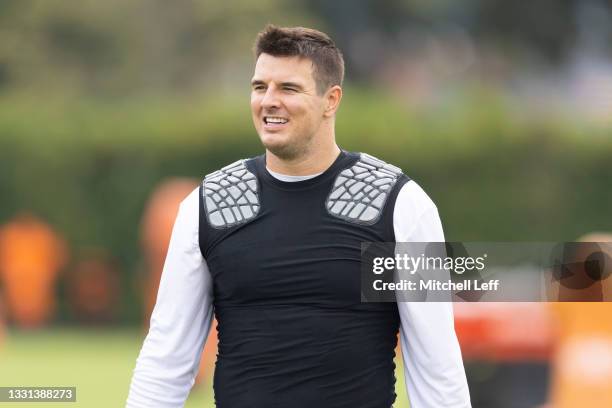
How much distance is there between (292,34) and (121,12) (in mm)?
32478

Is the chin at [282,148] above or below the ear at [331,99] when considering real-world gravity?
below

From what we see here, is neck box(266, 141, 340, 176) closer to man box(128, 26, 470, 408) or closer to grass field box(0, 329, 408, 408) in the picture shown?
man box(128, 26, 470, 408)

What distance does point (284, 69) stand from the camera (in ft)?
16.3

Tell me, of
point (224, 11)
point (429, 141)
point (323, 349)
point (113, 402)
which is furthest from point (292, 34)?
point (224, 11)

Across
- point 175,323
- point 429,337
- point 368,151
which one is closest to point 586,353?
point 429,337

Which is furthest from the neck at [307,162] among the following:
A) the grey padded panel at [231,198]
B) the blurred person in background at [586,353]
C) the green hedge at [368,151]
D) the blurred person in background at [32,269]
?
the blurred person in background at [32,269]

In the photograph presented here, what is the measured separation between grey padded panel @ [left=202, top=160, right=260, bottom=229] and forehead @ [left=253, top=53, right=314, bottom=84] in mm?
412

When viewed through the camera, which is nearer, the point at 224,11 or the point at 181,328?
the point at 181,328

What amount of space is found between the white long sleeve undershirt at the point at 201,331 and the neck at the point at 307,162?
0.03 metres

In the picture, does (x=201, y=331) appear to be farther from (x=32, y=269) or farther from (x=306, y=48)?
(x=32, y=269)

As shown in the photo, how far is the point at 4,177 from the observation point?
21.6 meters

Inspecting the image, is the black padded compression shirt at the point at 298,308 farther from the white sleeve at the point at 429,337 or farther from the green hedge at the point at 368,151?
the green hedge at the point at 368,151

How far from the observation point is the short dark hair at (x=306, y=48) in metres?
4.96

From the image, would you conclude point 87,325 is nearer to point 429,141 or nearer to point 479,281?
point 429,141
